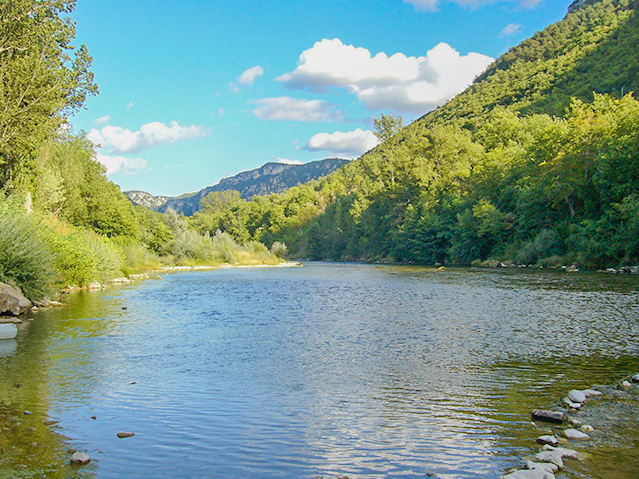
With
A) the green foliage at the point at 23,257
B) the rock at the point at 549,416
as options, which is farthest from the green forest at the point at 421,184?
the rock at the point at 549,416

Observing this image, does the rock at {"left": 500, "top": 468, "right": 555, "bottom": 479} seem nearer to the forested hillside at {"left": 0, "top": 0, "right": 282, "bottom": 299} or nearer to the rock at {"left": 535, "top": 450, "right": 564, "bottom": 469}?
the rock at {"left": 535, "top": 450, "right": 564, "bottom": 469}

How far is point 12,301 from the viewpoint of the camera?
1730cm

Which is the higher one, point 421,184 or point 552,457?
point 421,184

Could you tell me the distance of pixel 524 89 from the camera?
102 m

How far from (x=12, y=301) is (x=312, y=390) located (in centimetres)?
1349

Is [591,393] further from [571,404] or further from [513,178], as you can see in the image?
[513,178]

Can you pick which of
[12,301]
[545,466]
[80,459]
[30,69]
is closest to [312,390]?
[80,459]

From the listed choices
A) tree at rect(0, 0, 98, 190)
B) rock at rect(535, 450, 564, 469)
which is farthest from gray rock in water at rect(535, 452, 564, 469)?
tree at rect(0, 0, 98, 190)

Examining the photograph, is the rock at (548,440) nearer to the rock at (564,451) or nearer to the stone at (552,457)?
the rock at (564,451)

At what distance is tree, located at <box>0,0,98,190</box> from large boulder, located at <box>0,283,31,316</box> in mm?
8548

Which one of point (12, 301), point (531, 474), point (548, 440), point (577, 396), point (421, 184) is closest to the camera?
point (531, 474)

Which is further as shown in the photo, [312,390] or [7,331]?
[7,331]

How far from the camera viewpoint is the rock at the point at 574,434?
636 cm

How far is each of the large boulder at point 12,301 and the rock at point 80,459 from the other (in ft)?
45.1
